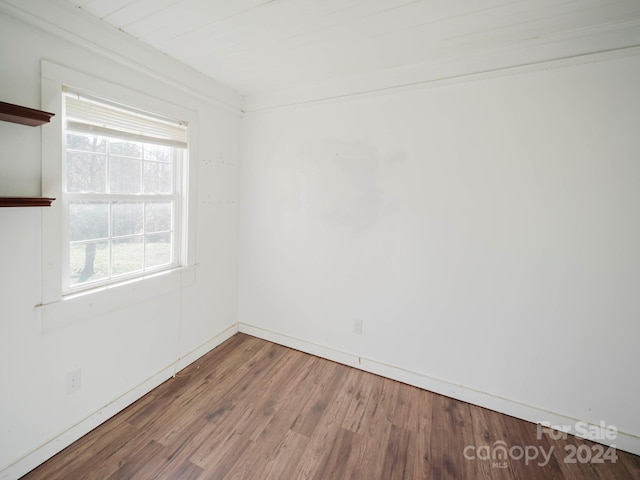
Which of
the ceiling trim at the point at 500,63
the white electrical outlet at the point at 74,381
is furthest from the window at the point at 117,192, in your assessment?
the ceiling trim at the point at 500,63

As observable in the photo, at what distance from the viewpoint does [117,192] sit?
1913mm

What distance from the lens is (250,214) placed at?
2.95 m

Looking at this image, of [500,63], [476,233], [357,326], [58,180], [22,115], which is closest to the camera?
[22,115]

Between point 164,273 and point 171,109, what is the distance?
125cm

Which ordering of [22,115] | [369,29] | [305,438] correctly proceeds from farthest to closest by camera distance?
1. [305,438]
2. [369,29]
3. [22,115]

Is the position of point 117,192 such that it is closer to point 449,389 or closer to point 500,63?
point 500,63

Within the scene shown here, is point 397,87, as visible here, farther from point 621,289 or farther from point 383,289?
point 621,289

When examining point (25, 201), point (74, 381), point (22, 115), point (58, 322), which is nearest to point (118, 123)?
point (22, 115)

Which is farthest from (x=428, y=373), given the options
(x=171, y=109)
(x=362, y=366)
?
(x=171, y=109)

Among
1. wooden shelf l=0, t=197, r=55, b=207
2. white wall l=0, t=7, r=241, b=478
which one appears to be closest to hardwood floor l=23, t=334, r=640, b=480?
white wall l=0, t=7, r=241, b=478

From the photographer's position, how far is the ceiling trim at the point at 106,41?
4.53 feet

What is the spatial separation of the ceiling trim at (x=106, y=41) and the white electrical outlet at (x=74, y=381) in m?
1.88

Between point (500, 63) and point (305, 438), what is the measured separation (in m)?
2.75

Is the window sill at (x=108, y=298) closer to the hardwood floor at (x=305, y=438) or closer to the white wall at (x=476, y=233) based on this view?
the hardwood floor at (x=305, y=438)
